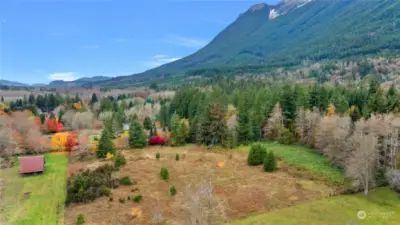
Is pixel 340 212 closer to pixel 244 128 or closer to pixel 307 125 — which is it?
pixel 307 125

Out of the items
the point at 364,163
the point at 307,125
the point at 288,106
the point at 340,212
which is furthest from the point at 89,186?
the point at 288,106

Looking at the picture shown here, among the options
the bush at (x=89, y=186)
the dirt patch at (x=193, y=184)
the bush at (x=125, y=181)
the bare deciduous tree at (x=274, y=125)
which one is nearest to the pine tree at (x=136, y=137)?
the dirt patch at (x=193, y=184)

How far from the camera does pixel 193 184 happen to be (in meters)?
36.3

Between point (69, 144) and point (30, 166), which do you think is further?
point (69, 144)

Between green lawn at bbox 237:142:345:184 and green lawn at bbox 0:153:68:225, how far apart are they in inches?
1226

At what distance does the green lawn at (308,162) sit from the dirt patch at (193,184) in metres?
2.78

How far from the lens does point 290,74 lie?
152 m

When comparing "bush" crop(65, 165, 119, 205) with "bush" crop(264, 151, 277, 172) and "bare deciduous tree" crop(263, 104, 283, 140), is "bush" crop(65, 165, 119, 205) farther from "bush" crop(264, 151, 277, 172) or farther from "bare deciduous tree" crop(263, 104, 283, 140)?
"bare deciduous tree" crop(263, 104, 283, 140)

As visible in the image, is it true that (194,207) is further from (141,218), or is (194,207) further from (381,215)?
(381,215)

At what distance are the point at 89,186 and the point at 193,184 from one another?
12568 millimetres

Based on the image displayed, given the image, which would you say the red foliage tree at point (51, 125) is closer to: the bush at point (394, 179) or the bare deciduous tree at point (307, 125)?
the bare deciduous tree at point (307, 125)

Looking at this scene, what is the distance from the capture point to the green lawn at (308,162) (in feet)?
124

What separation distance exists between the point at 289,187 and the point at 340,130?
1200 centimetres

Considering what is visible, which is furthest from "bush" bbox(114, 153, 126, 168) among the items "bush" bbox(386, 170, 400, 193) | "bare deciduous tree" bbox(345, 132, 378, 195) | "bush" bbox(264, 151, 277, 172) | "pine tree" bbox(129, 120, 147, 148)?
"bush" bbox(386, 170, 400, 193)
